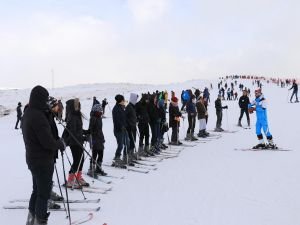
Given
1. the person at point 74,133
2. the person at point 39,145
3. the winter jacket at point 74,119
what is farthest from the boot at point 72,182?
the person at point 39,145

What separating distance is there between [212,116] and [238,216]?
2189cm

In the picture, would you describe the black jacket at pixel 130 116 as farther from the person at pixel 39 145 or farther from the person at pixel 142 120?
the person at pixel 39 145

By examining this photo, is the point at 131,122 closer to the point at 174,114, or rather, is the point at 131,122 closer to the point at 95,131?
the point at 95,131

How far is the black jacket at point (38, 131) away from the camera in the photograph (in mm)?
5871

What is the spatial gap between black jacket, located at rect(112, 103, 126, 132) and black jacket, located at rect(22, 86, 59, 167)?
5.17 m

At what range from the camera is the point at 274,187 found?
8867 millimetres

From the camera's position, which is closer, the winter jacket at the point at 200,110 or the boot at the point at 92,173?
the boot at the point at 92,173

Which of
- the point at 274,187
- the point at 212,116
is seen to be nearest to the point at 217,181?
the point at 274,187

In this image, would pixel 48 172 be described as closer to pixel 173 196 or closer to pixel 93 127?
pixel 173 196

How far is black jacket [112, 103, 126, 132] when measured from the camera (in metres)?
Result: 11.2

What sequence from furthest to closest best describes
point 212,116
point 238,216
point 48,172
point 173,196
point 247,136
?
point 212,116 → point 247,136 → point 173,196 → point 238,216 → point 48,172

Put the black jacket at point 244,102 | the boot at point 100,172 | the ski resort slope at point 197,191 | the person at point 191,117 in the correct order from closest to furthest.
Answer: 1. the ski resort slope at point 197,191
2. the boot at point 100,172
3. the person at point 191,117
4. the black jacket at point 244,102

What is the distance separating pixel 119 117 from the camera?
11.2m

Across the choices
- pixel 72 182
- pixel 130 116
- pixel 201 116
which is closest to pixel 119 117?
pixel 130 116
